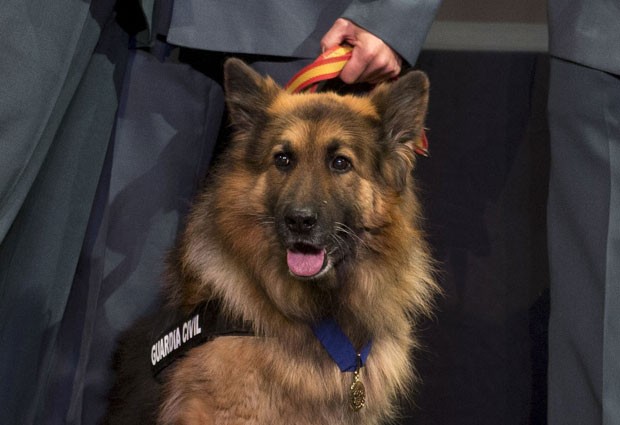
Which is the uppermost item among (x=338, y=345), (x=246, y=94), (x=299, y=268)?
(x=246, y=94)

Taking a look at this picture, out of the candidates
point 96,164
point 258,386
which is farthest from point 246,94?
point 258,386

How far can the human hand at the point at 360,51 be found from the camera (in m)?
2.06

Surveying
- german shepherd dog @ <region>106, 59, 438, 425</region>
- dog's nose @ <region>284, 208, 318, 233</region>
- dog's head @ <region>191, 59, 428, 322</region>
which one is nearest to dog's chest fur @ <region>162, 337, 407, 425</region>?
german shepherd dog @ <region>106, 59, 438, 425</region>

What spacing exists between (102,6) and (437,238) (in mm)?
1419

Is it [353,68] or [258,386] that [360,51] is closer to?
[353,68]

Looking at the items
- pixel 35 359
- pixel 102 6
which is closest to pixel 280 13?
pixel 102 6

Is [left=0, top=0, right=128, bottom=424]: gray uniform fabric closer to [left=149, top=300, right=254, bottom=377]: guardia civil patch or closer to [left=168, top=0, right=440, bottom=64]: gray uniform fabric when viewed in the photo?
[left=168, top=0, right=440, bottom=64]: gray uniform fabric

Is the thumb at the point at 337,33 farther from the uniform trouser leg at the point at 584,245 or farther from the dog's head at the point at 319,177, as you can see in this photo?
the uniform trouser leg at the point at 584,245

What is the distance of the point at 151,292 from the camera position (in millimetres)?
2379

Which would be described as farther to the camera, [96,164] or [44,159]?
[96,164]

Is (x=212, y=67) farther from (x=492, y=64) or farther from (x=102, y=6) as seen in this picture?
(x=492, y=64)

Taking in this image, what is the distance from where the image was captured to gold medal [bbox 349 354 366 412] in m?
1.90

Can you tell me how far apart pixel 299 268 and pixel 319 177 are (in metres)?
0.25

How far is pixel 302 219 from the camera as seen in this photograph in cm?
180
